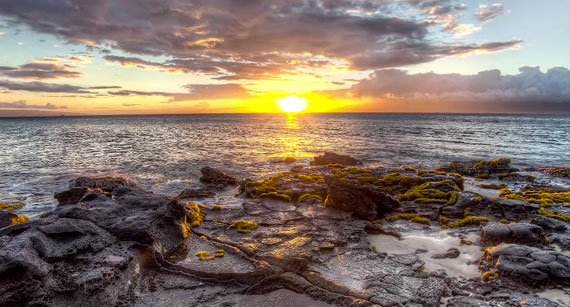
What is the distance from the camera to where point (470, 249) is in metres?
9.96

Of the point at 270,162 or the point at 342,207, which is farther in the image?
the point at 270,162

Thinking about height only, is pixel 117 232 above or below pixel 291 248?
above

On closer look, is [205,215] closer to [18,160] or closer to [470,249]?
[470,249]

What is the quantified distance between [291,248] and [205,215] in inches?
210

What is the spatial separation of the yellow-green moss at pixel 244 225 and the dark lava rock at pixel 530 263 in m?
7.88

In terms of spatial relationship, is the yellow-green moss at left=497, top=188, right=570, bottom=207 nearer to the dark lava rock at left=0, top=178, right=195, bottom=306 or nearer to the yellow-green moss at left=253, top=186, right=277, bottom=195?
the yellow-green moss at left=253, top=186, right=277, bottom=195

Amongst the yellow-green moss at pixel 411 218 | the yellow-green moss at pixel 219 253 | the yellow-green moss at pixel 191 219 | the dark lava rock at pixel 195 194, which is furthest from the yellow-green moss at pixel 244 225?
the dark lava rock at pixel 195 194

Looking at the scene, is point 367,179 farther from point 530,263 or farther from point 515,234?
point 530,263

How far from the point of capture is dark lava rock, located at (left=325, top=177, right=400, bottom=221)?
1352 centimetres

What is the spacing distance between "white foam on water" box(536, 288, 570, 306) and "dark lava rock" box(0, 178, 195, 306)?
1002 cm

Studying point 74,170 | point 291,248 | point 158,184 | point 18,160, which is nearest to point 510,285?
point 291,248

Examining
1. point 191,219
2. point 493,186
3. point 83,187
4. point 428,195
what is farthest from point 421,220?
point 83,187

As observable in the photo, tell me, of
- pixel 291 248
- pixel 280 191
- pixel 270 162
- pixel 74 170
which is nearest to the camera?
pixel 291 248

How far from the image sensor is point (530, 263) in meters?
8.26
